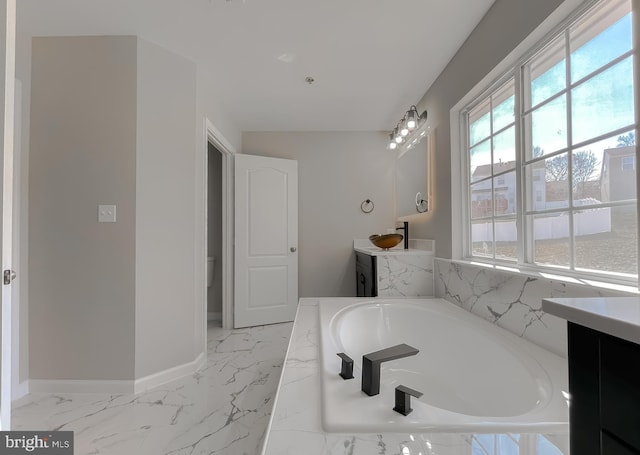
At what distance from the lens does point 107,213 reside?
1.88 m

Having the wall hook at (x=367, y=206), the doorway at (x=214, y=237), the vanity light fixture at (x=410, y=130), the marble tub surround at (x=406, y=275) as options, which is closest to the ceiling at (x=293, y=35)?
the vanity light fixture at (x=410, y=130)

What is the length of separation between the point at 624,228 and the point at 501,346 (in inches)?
26.1

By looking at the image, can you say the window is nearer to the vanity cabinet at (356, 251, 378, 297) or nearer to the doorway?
the vanity cabinet at (356, 251, 378, 297)

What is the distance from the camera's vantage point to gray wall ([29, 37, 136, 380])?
Result: 187 cm

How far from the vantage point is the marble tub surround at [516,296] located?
3.72 feet

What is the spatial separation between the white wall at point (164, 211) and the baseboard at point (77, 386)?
12cm

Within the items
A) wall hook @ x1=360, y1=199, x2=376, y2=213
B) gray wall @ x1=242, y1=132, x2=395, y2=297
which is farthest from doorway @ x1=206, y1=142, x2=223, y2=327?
wall hook @ x1=360, y1=199, x2=376, y2=213

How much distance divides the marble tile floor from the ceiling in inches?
91.0

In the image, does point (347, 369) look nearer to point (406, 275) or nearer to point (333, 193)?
point (406, 275)

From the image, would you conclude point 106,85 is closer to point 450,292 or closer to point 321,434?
point 321,434

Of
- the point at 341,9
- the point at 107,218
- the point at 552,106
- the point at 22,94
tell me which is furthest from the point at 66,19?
the point at 552,106

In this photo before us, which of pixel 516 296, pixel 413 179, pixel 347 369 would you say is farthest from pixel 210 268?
pixel 516 296

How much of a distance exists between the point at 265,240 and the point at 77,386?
Result: 192 cm

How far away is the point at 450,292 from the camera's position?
208cm
